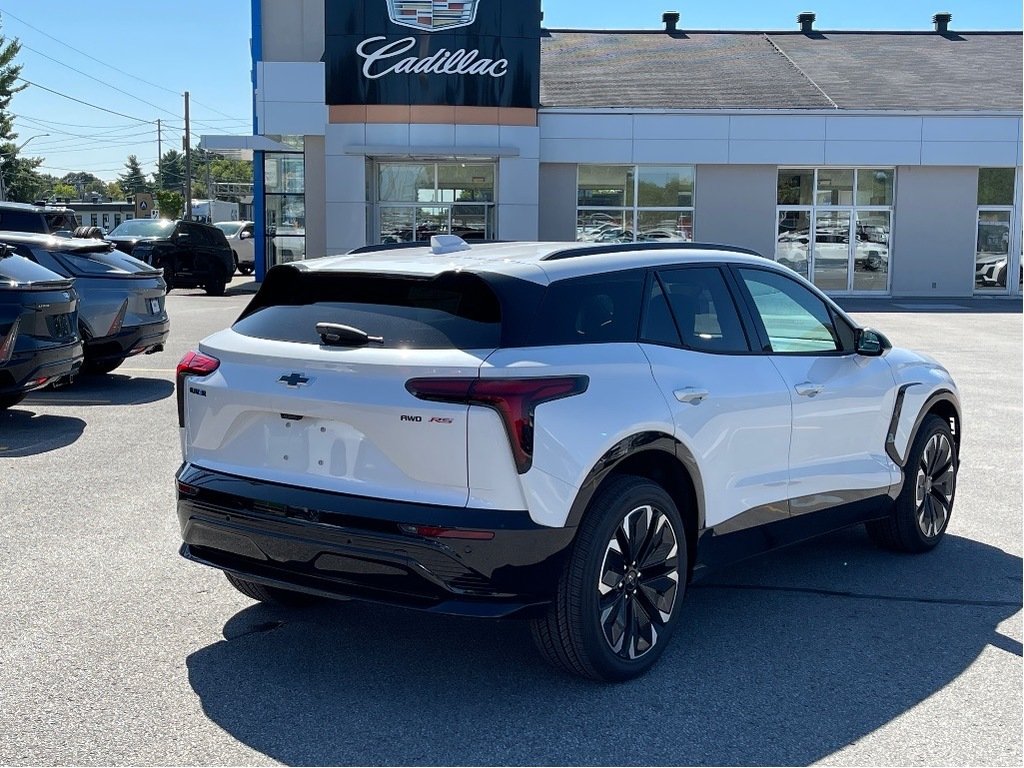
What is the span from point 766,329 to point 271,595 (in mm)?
2687

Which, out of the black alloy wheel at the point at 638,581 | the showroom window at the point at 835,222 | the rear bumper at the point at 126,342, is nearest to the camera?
the black alloy wheel at the point at 638,581

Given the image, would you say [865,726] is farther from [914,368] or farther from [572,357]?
[914,368]

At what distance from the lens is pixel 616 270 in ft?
16.2

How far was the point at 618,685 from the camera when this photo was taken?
15.0ft

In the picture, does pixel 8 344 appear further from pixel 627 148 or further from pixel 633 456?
pixel 627 148

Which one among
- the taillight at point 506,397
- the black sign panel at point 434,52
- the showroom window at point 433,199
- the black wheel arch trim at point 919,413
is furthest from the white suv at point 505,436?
the showroom window at point 433,199

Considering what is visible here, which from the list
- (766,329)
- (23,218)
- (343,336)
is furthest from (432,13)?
(343,336)

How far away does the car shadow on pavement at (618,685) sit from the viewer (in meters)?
4.02

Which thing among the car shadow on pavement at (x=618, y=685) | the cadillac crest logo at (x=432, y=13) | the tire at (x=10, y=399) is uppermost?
the cadillac crest logo at (x=432, y=13)

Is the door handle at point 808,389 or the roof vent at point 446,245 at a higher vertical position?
the roof vent at point 446,245

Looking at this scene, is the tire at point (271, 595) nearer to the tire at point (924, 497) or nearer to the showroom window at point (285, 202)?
the tire at point (924, 497)

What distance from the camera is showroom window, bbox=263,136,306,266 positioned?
3353 centimetres

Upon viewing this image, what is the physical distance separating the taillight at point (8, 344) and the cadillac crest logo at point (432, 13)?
2026 centimetres

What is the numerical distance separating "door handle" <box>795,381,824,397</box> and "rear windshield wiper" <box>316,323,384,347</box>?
7.26 ft
